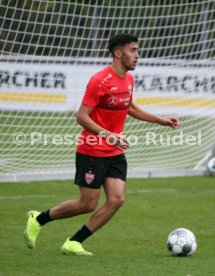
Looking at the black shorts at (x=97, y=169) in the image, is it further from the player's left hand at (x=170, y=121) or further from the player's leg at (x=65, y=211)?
the player's left hand at (x=170, y=121)

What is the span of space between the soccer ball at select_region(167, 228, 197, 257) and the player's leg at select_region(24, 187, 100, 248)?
2.58ft

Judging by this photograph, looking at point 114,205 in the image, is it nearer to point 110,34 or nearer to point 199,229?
point 199,229

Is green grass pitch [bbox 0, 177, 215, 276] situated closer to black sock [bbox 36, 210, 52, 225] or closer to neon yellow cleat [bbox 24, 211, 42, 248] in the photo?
neon yellow cleat [bbox 24, 211, 42, 248]

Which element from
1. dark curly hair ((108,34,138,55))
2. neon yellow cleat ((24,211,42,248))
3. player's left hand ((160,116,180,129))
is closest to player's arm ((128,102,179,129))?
player's left hand ((160,116,180,129))

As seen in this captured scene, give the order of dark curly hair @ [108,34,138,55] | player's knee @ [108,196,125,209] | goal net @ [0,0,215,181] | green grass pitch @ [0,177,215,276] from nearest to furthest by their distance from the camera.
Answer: green grass pitch @ [0,177,215,276] < player's knee @ [108,196,125,209] < dark curly hair @ [108,34,138,55] < goal net @ [0,0,215,181]

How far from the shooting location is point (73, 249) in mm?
7785

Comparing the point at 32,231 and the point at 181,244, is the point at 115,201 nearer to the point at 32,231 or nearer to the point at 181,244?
the point at 181,244

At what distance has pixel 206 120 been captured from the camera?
15117mm

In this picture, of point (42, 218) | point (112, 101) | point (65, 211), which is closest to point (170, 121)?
point (112, 101)

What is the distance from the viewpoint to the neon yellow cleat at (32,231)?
8.00m

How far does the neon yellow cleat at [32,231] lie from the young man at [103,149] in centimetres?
1

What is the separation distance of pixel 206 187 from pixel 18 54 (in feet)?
11.4

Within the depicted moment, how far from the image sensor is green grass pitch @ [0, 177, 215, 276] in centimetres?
714

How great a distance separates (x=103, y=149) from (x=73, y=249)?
956 mm
